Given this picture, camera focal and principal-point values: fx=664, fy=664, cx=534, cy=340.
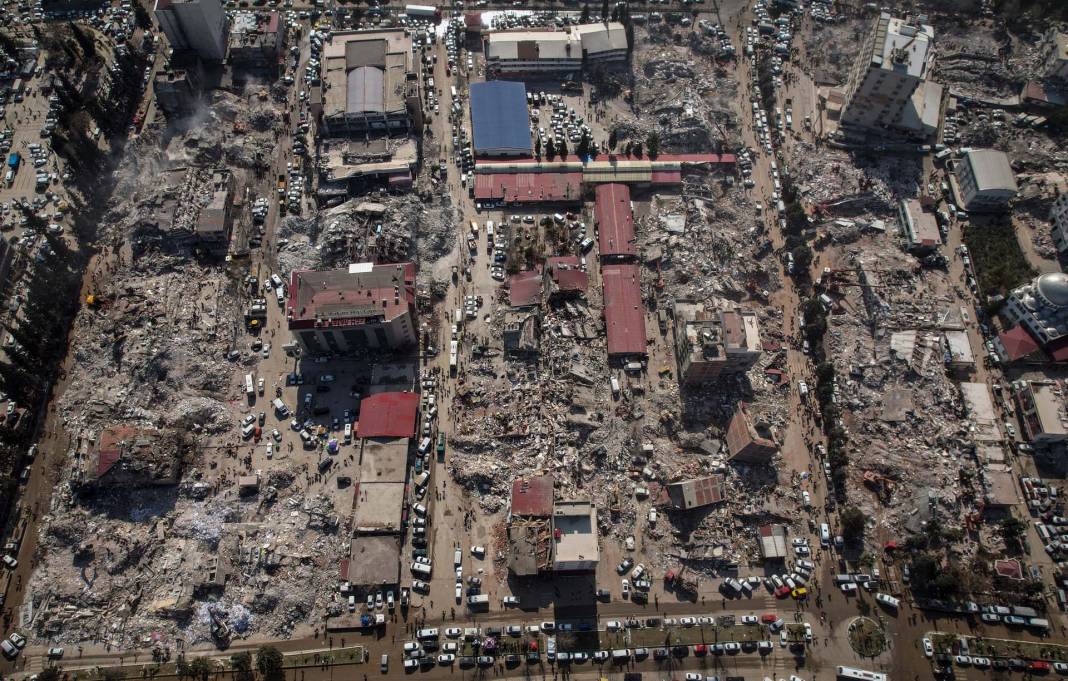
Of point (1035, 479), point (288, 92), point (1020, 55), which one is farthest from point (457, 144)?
point (1020, 55)

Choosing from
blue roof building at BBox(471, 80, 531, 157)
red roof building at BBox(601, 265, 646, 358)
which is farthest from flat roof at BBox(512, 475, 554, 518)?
blue roof building at BBox(471, 80, 531, 157)

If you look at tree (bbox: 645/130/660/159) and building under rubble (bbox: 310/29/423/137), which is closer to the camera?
building under rubble (bbox: 310/29/423/137)

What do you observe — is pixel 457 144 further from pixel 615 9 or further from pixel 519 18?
pixel 615 9

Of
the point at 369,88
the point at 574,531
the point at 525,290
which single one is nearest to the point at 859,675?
the point at 574,531

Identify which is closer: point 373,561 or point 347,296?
point 373,561

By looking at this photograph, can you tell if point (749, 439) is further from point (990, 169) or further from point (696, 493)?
point (990, 169)

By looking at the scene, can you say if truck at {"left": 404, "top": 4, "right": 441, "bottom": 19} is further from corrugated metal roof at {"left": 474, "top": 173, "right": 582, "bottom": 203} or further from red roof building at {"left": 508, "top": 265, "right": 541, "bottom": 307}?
red roof building at {"left": 508, "top": 265, "right": 541, "bottom": 307}
